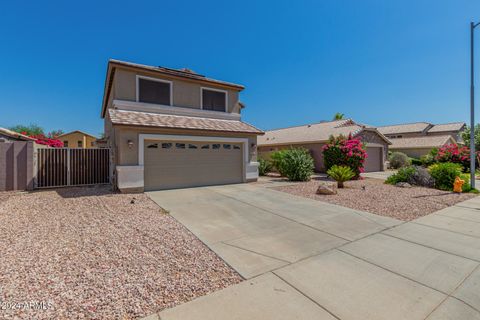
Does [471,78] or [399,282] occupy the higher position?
[471,78]

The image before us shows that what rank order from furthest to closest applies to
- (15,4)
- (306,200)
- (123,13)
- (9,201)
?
(123,13) < (15,4) < (306,200) < (9,201)

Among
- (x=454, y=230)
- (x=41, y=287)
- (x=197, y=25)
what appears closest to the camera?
(x=41, y=287)

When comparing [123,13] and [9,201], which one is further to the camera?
[123,13]

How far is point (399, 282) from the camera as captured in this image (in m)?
3.10

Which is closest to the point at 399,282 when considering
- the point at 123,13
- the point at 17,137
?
the point at 123,13

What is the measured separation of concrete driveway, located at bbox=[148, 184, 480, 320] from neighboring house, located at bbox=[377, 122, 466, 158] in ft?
91.6

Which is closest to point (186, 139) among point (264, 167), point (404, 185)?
point (264, 167)

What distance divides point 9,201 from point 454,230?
13.3 meters

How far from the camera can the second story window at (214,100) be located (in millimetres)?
12914

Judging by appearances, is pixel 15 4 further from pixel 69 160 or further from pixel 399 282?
pixel 399 282

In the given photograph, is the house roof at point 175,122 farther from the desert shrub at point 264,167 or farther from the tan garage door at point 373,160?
the tan garage door at point 373,160

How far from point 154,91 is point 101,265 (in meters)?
9.87

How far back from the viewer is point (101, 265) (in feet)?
11.4

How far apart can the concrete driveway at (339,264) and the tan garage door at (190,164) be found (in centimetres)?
428
